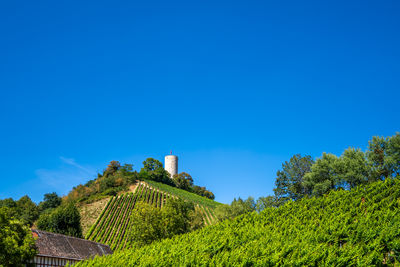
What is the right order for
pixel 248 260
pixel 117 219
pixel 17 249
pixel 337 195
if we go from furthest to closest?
pixel 117 219, pixel 337 195, pixel 17 249, pixel 248 260

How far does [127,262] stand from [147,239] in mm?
23982

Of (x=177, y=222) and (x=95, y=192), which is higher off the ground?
(x=95, y=192)

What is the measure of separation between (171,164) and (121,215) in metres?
58.1

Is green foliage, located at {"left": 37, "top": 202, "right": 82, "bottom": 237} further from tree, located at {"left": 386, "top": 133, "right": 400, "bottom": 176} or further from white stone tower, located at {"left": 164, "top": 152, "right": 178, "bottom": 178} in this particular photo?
white stone tower, located at {"left": 164, "top": 152, "right": 178, "bottom": 178}

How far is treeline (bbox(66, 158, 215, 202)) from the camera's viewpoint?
288 feet

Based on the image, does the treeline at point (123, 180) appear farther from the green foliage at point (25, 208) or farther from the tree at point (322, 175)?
the tree at point (322, 175)

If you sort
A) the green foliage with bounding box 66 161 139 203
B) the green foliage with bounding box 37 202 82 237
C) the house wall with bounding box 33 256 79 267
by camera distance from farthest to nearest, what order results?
1. the green foliage with bounding box 66 161 139 203
2. the green foliage with bounding box 37 202 82 237
3. the house wall with bounding box 33 256 79 267

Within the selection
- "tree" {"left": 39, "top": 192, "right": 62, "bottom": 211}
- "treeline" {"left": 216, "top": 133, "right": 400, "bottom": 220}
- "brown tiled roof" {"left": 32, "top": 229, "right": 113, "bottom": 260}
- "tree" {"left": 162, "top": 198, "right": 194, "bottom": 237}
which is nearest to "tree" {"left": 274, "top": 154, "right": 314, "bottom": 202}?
"treeline" {"left": 216, "top": 133, "right": 400, "bottom": 220}

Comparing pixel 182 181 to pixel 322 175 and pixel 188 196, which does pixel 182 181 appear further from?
pixel 322 175

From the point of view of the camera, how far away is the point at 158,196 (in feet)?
278

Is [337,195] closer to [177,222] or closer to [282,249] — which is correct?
[282,249]

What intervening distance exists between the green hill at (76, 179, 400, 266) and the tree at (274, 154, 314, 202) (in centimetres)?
1932

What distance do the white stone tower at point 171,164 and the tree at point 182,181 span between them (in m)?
3.21

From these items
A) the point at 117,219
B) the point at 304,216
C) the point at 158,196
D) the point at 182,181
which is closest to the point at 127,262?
the point at 304,216
